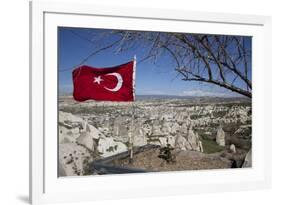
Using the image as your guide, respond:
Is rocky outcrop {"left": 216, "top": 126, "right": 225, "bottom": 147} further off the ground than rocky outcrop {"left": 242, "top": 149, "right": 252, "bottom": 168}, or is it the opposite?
rocky outcrop {"left": 216, "top": 126, "right": 225, "bottom": 147}

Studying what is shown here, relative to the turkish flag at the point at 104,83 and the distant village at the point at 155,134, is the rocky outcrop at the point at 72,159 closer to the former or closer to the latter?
the distant village at the point at 155,134

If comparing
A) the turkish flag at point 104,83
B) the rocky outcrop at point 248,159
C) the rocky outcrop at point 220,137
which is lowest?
the rocky outcrop at point 248,159

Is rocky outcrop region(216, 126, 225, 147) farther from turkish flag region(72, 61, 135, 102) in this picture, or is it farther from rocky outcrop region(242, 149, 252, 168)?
turkish flag region(72, 61, 135, 102)

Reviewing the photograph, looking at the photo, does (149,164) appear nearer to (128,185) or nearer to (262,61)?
(128,185)

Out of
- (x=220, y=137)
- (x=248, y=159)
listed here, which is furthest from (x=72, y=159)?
(x=248, y=159)

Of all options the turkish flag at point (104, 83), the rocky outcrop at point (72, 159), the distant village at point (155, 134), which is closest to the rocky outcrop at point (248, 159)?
the distant village at point (155, 134)

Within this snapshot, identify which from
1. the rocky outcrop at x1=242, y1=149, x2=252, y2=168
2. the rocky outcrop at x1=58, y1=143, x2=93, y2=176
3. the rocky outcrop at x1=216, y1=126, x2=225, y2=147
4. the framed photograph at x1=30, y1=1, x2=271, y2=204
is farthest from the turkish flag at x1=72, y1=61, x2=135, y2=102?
the rocky outcrop at x1=242, y1=149, x2=252, y2=168
